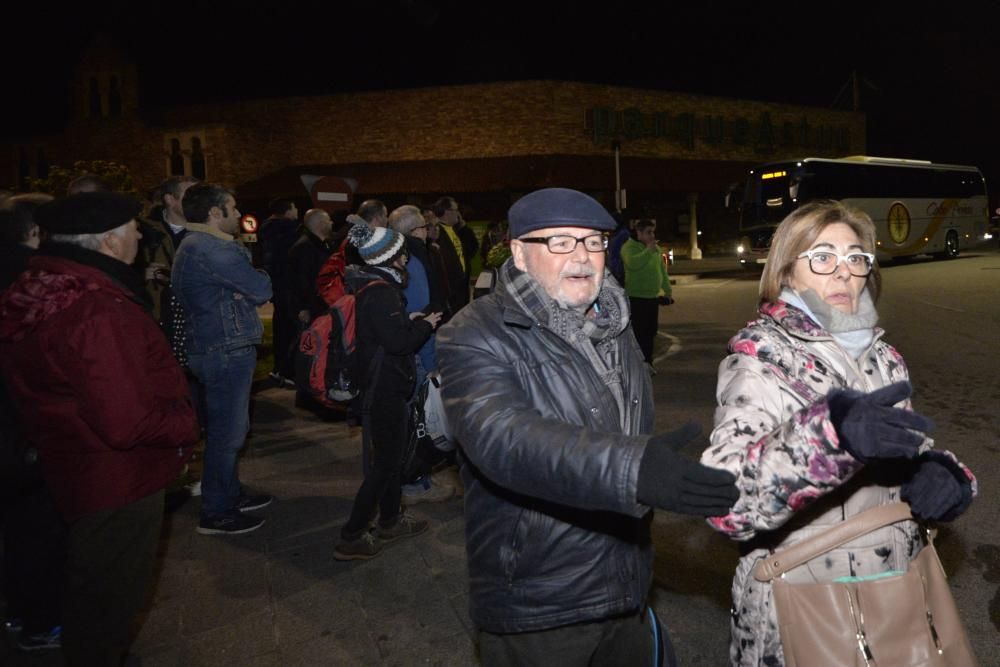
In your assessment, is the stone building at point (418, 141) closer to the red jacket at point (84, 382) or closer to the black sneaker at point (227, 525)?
the black sneaker at point (227, 525)

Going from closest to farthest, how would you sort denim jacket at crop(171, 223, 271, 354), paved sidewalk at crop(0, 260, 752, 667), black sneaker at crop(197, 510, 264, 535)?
paved sidewalk at crop(0, 260, 752, 667)
denim jacket at crop(171, 223, 271, 354)
black sneaker at crop(197, 510, 264, 535)

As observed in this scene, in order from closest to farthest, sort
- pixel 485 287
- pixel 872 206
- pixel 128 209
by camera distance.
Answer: pixel 128 209
pixel 485 287
pixel 872 206

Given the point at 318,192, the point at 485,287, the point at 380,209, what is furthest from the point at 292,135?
the point at 380,209

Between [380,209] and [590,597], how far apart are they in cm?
390

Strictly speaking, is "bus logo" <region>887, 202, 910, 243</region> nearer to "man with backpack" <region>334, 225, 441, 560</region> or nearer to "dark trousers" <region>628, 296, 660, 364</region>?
"dark trousers" <region>628, 296, 660, 364</region>

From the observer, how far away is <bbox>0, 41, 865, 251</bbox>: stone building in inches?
1038

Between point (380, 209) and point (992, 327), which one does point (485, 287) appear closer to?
point (380, 209)

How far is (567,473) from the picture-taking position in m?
1.54

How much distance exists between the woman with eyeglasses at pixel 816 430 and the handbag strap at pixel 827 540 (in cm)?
4

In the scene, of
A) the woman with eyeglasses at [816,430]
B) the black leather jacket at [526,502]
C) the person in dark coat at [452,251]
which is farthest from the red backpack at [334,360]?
the person in dark coat at [452,251]

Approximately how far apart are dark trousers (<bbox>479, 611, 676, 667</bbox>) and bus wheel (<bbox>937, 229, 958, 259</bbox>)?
95.7 feet

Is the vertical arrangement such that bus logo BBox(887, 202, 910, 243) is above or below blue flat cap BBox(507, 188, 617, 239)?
below

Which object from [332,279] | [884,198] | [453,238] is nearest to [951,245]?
[884,198]

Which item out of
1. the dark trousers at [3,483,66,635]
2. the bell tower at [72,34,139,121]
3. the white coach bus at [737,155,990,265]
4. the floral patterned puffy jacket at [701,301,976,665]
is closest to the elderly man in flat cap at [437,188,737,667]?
the floral patterned puffy jacket at [701,301,976,665]
